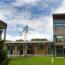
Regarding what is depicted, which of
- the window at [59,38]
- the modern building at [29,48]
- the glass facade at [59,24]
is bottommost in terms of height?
the modern building at [29,48]

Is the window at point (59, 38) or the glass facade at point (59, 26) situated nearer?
the window at point (59, 38)

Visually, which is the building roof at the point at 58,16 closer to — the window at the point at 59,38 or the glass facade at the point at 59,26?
the glass facade at the point at 59,26

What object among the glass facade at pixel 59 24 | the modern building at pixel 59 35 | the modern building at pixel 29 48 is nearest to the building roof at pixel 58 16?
the modern building at pixel 59 35

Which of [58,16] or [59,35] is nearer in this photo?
A: [59,35]

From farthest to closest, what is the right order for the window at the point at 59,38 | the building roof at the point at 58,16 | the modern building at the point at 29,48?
1. the modern building at the point at 29,48
2. the building roof at the point at 58,16
3. the window at the point at 59,38

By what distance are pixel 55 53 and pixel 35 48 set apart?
1438 centimetres

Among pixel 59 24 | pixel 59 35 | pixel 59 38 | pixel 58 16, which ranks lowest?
pixel 59 38

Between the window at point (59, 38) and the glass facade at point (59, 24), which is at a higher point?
the glass facade at point (59, 24)

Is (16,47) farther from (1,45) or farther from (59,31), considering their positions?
(1,45)

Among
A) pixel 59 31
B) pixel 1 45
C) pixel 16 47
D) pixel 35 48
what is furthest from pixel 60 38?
pixel 1 45

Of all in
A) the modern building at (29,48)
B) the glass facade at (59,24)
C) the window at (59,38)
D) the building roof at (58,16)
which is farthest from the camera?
the modern building at (29,48)

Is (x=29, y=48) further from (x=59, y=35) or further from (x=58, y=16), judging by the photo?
(x=58, y=16)

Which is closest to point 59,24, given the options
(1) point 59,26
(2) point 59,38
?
(1) point 59,26

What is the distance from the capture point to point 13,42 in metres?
98.3
